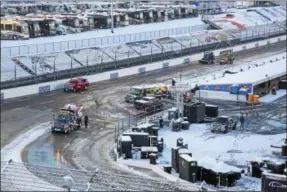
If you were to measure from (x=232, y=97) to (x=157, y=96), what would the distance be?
2.71 metres

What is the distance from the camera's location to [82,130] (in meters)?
15.3

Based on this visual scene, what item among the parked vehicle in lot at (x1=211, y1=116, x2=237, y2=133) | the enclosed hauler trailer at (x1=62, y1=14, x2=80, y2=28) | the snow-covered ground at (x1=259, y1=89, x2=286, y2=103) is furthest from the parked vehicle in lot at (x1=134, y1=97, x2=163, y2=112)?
the enclosed hauler trailer at (x1=62, y1=14, x2=80, y2=28)

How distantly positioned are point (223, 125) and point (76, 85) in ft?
26.3

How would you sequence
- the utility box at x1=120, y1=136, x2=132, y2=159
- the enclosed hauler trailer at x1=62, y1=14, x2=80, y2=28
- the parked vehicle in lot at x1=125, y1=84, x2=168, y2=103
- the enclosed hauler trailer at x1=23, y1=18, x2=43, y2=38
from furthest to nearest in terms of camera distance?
1. the enclosed hauler trailer at x1=62, y1=14, x2=80, y2=28
2. the enclosed hauler trailer at x1=23, y1=18, x2=43, y2=38
3. the parked vehicle in lot at x1=125, y1=84, x2=168, y2=103
4. the utility box at x1=120, y1=136, x2=132, y2=159

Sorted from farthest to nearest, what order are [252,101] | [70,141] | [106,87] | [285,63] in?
[285,63] → [106,87] → [252,101] → [70,141]

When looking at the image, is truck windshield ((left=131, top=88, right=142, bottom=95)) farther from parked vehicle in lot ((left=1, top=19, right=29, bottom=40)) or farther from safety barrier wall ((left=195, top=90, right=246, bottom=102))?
parked vehicle in lot ((left=1, top=19, right=29, bottom=40))

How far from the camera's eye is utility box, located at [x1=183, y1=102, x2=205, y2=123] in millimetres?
16234

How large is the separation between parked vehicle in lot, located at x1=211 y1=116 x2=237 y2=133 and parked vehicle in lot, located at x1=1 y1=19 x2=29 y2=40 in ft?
57.7

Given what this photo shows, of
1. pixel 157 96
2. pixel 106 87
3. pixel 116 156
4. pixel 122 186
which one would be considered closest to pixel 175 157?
pixel 116 156

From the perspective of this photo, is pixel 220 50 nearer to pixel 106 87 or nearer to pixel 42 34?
pixel 42 34

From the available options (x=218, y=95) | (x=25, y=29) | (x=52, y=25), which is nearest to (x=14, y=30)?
(x=25, y=29)

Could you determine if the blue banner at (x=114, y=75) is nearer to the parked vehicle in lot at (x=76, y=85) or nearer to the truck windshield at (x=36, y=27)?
the parked vehicle in lot at (x=76, y=85)

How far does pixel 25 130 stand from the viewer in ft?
49.7

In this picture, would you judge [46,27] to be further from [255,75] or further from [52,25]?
[255,75]
